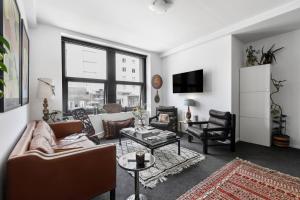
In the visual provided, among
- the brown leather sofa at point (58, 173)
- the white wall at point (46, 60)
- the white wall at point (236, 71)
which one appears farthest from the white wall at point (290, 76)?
the white wall at point (46, 60)

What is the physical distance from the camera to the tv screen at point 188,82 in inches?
162

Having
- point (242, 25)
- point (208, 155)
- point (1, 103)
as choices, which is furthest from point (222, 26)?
point (1, 103)

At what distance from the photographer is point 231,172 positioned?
2.23m

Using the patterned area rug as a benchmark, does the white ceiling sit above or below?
above

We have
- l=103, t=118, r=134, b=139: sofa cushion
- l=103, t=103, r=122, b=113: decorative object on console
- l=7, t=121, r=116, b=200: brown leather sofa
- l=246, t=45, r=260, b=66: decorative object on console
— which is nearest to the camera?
l=7, t=121, r=116, b=200: brown leather sofa

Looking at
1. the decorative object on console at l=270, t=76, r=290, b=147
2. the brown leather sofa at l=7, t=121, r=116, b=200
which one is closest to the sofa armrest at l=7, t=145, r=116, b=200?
the brown leather sofa at l=7, t=121, r=116, b=200

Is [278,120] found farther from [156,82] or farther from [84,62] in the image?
[84,62]

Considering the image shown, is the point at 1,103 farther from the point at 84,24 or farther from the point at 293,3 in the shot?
the point at 293,3

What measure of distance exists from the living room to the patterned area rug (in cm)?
2

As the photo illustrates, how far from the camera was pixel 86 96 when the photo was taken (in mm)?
4125

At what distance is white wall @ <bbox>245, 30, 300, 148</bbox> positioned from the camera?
127 inches

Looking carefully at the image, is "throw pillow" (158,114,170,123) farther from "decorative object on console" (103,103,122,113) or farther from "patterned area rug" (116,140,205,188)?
"decorative object on console" (103,103,122,113)

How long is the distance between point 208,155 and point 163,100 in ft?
9.75

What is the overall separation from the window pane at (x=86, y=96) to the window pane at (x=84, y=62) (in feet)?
0.87
